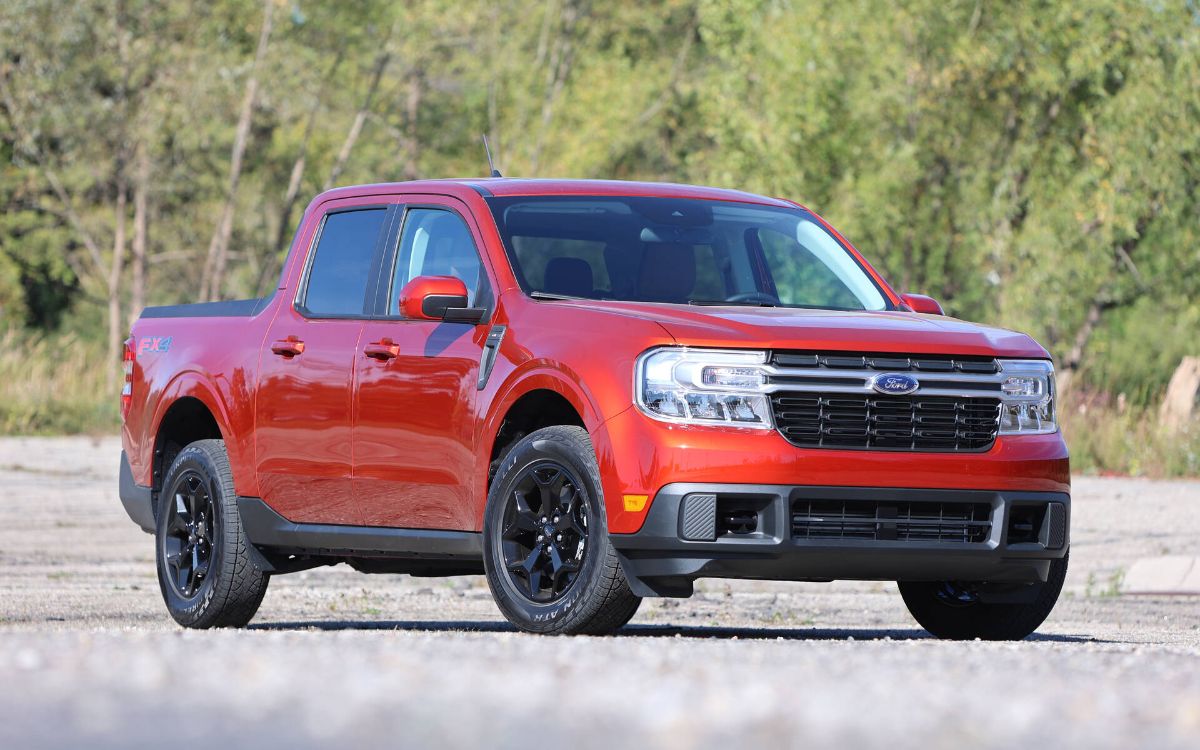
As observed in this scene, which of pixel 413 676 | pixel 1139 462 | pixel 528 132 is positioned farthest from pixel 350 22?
pixel 413 676

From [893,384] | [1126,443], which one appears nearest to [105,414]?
[1126,443]

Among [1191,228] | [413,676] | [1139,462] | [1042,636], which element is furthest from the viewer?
[1191,228]

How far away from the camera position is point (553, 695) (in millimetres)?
5410

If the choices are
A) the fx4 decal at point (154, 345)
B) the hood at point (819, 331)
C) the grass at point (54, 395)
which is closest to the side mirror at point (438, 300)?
the hood at point (819, 331)

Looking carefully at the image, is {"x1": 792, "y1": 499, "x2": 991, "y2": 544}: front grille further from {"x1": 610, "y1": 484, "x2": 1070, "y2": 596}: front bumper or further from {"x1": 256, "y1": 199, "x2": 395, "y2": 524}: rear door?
{"x1": 256, "y1": 199, "x2": 395, "y2": 524}: rear door

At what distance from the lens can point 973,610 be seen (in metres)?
9.47

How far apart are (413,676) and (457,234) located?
12.6 ft

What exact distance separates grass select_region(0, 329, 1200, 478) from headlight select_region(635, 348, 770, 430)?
14.9 m

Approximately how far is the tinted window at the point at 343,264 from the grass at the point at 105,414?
548 inches

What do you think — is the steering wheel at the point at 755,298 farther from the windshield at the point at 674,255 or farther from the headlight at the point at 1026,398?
the headlight at the point at 1026,398

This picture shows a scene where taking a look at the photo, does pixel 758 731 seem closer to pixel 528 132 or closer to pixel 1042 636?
pixel 1042 636

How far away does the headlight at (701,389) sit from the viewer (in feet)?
26.1

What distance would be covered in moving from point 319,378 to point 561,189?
138cm

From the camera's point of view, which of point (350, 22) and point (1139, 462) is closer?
point (1139, 462)
